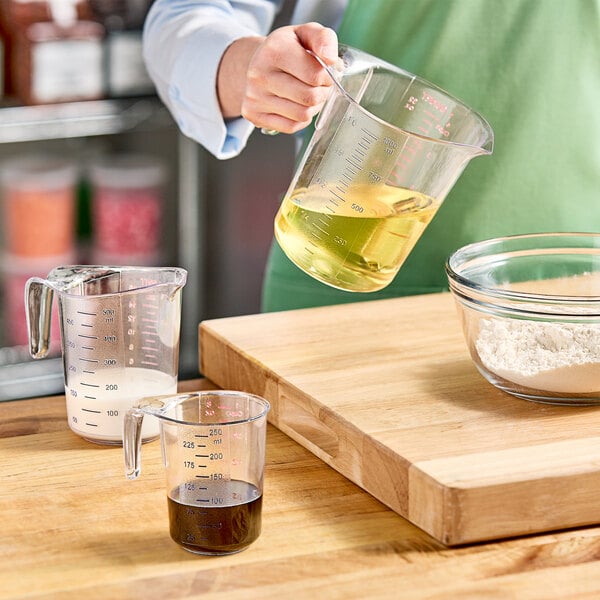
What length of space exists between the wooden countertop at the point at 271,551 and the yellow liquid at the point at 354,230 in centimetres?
19

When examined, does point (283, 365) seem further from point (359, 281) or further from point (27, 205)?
point (27, 205)

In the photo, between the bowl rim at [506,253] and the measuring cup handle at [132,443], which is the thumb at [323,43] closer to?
the bowl rim at [506,253]

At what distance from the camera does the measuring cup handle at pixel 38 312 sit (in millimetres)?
1065

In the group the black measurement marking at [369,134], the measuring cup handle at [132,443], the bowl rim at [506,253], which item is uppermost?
the black measurement marking at [369,134]

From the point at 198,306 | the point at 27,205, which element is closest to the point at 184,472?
the point at 27,205

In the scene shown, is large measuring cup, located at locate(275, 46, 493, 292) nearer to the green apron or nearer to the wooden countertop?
the wooden countertop


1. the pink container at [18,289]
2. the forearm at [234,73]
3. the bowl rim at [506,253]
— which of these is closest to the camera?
the bowl rim at [506,253]

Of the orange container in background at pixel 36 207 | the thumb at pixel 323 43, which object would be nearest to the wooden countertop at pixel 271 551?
the thumb at pixel 323 43

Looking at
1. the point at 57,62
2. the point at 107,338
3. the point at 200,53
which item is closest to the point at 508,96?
the point at 200,53

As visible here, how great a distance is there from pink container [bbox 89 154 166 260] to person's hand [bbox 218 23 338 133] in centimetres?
117

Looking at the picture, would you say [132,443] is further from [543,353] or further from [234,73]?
[234,73]

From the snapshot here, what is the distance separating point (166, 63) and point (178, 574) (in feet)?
2.80

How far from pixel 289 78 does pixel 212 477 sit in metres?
0.45

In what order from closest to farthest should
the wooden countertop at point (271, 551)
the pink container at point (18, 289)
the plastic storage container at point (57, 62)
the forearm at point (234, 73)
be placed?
1. the wooden countertop at point (271, 551)
2. the forearm at point (234, 73)
3. the plastic storage container at point (57, 62)
4. the pink container at point (18, 289)
